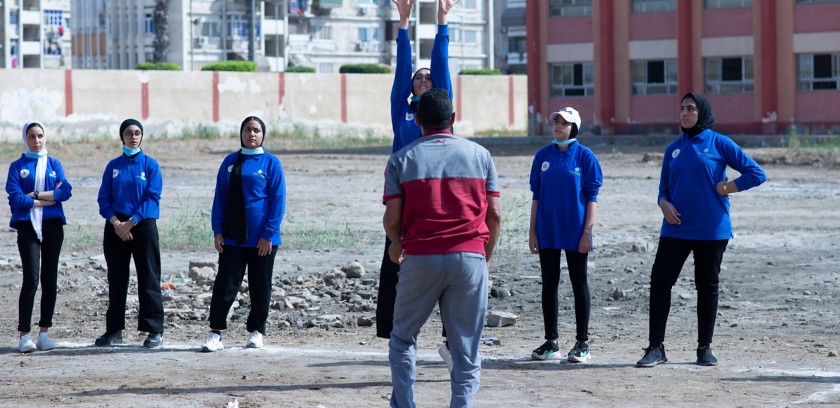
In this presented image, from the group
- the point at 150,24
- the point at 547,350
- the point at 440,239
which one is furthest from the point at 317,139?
the point at 440,239

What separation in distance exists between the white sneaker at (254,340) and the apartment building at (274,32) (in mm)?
74072

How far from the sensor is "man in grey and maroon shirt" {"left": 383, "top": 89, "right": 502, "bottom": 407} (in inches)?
265

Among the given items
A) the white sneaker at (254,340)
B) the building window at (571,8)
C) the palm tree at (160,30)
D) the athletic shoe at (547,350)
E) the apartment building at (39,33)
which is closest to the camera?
the athletic shoe at (547,350)

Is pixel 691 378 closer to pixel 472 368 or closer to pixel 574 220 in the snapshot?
pixel 574 220

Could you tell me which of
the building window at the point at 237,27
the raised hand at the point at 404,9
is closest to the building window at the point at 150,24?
the building window at the point at 237,27

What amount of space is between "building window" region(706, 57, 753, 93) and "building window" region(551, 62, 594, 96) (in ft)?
16.4

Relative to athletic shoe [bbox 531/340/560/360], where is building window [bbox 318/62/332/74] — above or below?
above

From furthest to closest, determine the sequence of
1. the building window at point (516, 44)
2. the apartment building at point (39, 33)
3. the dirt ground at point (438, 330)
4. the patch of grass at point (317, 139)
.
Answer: the building window at point (516, 44) → the apartment building at point (39, 33) → the patch of grass at point (317, 139) → the dirt ground at point (438, 330)

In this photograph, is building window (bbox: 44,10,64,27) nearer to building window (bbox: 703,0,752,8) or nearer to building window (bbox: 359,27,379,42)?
building window (bbox: 359,27,379,42)

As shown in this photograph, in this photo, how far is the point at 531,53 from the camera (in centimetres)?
5150

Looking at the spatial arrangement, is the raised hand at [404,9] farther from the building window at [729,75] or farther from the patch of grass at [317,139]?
the building window at [729,75]

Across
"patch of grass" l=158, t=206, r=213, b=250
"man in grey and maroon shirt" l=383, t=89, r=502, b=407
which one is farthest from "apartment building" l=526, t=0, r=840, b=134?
"man in grey and maroon shirt" l=383, t=89, r=502, b=407

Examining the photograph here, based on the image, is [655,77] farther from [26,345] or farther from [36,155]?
[26,345]

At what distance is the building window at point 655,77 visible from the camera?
158 feet
